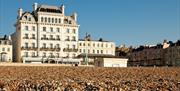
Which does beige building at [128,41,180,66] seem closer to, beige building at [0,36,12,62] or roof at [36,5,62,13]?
roof at [36,5,62,13]

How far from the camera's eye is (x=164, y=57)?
131750mm

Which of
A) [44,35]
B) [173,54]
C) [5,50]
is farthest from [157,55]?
[5,50]

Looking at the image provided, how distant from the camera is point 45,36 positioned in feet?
341

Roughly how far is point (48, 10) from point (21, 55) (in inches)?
547

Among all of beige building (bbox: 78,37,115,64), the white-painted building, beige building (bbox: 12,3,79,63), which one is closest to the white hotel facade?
beige building (bbox: 12,3,79,63)

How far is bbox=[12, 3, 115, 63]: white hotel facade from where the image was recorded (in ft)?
329

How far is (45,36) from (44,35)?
1.21 ft

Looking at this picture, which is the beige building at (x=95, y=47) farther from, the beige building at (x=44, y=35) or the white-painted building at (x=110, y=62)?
the white-painted building at (x=110, y=62)

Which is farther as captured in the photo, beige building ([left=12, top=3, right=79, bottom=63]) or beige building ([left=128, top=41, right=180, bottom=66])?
beige building ([left=128, top=41, right=180, bottom=66])

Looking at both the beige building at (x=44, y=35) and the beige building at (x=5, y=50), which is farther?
the beige building at (x=44, y=35)

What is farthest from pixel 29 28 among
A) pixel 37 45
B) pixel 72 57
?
pixel 72 57

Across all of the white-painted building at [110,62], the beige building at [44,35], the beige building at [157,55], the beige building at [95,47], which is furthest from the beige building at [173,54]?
the white-painted building at [110,62]

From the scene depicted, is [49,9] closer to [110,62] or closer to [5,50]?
[5,50]

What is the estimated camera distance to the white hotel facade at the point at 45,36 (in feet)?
329
